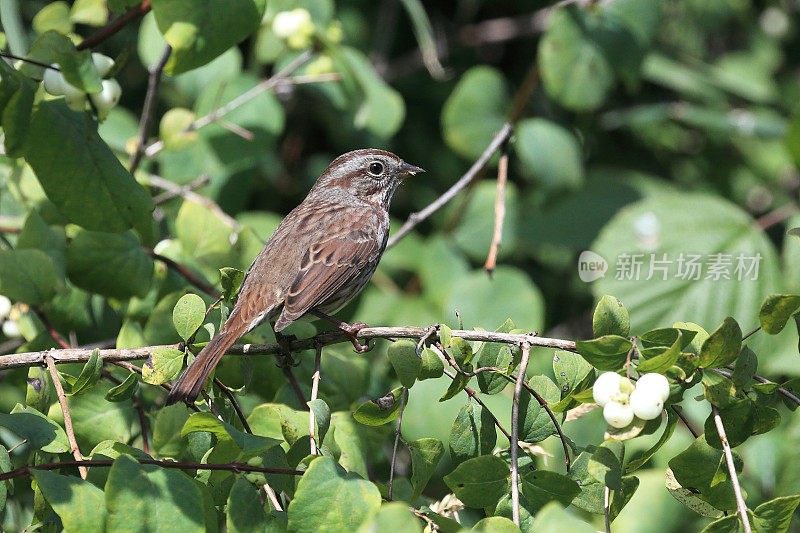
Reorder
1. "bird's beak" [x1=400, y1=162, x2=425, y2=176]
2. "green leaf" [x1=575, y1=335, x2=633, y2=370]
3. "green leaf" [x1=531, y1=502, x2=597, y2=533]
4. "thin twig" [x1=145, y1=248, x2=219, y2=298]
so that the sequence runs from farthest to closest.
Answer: "bird's beak" [x1=400, y1=162, x2=425, y2=176], "thin twig" [x1=145, y1=248, x2=219, y2=298], "green leaf" [x1=575, y1=335, x2=633, y2=370], "green leaf" [x1=531, y1=502, x2=597, y2=533]

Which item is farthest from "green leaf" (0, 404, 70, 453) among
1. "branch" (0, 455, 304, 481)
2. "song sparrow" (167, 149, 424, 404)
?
"song sparrow" (167, 149, 424, 404)

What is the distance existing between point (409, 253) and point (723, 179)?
9.02 ft

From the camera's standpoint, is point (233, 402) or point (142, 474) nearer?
point (142, 474)

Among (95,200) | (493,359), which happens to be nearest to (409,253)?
(95,200)

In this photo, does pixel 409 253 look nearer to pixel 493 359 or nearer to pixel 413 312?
pixel 413 312

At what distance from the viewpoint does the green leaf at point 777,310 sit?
242 cm

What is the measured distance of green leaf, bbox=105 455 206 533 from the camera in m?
2.19

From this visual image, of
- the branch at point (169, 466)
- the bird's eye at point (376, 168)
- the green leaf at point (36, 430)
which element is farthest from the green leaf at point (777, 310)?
the bird's eye at point (376, 168)

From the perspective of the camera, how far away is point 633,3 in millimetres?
5273

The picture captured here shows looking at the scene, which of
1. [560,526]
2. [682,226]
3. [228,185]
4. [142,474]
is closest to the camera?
[560,526]

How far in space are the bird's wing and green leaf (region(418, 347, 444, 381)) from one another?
122cm

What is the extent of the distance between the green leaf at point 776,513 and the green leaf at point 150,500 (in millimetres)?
1255

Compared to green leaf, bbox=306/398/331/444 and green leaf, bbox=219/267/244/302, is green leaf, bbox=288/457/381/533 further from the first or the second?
green leaf, bbox=219/267/244/302

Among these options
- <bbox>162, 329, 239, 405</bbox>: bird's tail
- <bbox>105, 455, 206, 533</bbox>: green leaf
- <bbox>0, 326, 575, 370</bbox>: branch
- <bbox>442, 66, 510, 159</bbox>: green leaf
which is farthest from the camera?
<bbox>442, 66, 510, 159</bbox>: green leaf
